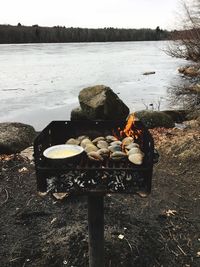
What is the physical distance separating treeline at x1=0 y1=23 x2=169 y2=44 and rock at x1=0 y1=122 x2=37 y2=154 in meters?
73.1

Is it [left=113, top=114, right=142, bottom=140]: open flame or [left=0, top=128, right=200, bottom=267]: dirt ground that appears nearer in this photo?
[left=113, top=114, right=142, bottom=140]: open flame

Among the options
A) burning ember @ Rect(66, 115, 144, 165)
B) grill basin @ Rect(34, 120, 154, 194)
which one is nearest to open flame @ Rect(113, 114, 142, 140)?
burning ember @ Rect(66, 115, 144, 165)

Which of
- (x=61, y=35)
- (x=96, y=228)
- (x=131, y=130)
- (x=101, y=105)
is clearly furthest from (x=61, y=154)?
(x=61, y=35)

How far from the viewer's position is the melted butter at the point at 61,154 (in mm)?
3020

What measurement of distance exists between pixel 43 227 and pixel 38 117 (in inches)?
385

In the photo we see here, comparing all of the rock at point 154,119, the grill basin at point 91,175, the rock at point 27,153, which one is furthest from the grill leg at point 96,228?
the rock at point 154,119

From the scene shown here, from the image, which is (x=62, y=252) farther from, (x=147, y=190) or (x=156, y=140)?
(x=156, y=140)

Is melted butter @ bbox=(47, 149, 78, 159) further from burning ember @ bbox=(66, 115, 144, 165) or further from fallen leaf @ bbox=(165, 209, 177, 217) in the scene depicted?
fallen leaf @ bbox=(165, 209, 177, 217)

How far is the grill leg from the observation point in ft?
10.8

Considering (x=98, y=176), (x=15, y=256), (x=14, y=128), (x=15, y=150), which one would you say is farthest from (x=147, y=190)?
(x=14, y=128)

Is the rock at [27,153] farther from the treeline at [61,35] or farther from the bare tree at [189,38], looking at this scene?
the treeline at [61,35]

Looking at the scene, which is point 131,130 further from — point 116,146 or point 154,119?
point 154,119

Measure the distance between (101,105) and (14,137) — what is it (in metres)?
4.32

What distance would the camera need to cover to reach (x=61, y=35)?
100125mm
